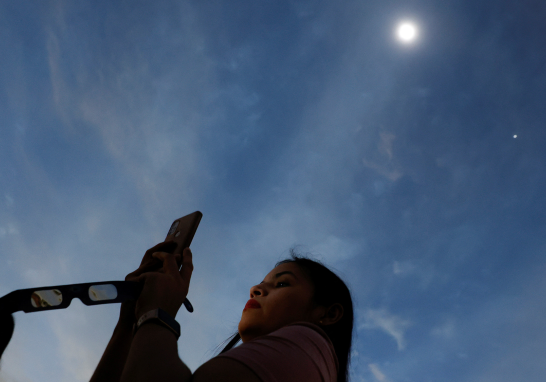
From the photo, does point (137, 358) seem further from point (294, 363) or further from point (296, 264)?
point (296, 264)

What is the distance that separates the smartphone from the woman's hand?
5cm

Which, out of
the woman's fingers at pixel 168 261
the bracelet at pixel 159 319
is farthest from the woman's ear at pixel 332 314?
the bracelet at pixel 159 319

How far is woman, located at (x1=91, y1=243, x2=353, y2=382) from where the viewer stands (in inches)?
48.5

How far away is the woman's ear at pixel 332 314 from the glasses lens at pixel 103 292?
1541mm

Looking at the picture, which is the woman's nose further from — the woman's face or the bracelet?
the bracelet

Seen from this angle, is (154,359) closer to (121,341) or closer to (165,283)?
(165,283)

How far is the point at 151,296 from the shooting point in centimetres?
164

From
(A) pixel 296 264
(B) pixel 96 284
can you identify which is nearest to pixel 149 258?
(B) pixel 96 284

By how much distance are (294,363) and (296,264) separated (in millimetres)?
1452

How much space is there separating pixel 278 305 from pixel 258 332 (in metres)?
0.23

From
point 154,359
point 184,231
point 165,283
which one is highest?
point 184,231

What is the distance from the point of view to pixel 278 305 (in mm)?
2311

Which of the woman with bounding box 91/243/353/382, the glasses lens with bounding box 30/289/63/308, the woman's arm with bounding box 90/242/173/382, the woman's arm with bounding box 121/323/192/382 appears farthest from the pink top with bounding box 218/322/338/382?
the woman's arm with bounding box 90/242/173/382

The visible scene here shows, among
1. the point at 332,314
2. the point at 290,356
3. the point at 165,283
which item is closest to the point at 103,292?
the point at 165,283
